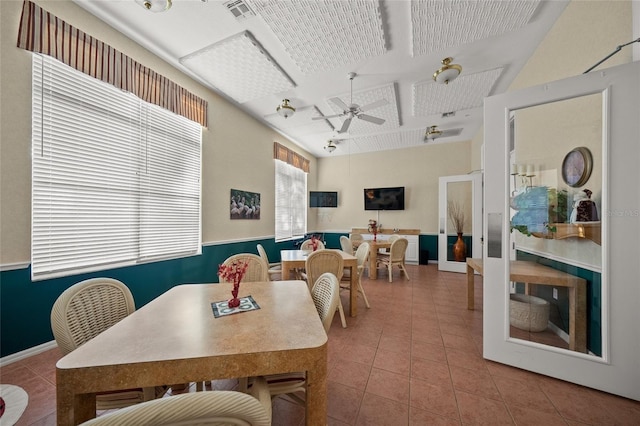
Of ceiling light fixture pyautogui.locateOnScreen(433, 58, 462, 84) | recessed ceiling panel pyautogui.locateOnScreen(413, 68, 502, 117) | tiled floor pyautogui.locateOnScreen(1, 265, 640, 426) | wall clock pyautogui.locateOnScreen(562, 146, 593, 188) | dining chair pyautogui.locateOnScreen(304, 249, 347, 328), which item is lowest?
tiled floor pyautogui.locateOnScreen(1, 265, 640, 426)

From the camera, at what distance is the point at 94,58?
2.45m

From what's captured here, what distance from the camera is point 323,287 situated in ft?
5.53

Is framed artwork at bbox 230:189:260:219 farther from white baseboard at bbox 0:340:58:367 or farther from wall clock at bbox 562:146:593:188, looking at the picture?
wall clock at bbox 562:146:593:188

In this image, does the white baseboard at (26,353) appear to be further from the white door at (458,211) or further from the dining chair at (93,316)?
the white door at (458,211)

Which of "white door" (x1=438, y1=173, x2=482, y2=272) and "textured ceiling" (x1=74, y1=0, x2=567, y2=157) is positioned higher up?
"textured ceiling" (x1=74, y1=0, x2=567, y2=157)

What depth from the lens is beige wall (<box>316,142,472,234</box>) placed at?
6.63 metres

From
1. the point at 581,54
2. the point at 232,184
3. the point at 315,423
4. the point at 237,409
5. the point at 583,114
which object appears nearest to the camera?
the point at 237,409

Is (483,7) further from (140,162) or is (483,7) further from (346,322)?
(140,162)

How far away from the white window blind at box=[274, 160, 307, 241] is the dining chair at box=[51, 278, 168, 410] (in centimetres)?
435

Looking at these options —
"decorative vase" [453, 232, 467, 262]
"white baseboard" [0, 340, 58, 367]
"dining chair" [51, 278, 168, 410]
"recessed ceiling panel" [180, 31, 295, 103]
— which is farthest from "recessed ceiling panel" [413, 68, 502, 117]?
"white baseboard" [0, 340, 58, 367]

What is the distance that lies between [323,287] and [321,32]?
105 inches

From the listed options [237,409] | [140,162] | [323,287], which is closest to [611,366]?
[323,287]

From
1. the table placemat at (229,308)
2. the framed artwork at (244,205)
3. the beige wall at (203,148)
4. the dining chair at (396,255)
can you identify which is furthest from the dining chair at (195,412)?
the dining chair at (396,255)

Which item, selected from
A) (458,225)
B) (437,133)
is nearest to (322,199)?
(437,133)
